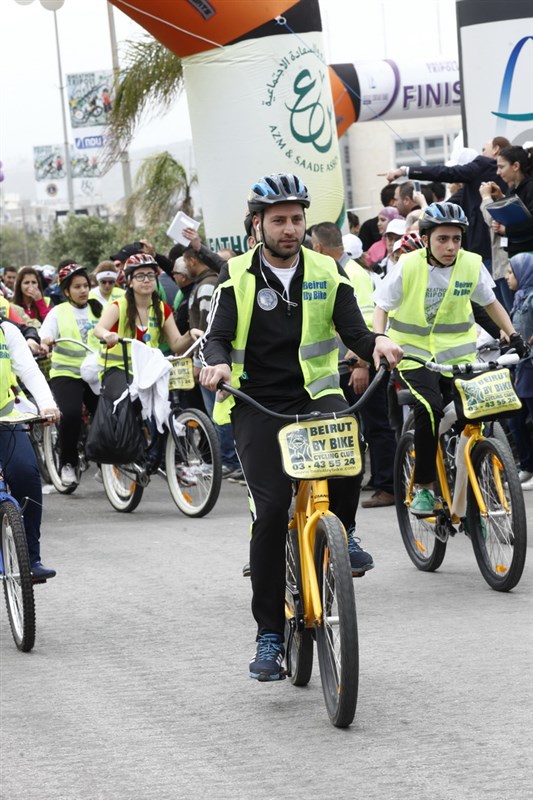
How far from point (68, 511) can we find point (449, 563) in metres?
4.42

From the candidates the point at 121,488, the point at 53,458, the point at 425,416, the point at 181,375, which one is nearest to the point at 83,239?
the point at 53,458

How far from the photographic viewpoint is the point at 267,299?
5.94m

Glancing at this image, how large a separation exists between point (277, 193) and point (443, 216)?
2358 mm

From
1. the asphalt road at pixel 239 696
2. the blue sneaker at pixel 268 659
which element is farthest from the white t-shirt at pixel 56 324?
the blue sneaker at pixel 268 659

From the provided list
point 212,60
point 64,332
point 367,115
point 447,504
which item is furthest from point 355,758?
point 367,115

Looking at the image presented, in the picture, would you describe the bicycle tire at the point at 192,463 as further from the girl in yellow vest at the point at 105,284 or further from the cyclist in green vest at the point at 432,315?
the cyclist in green vest at the point at 432,315

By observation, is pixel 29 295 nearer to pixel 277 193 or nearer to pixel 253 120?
pixel 253 120

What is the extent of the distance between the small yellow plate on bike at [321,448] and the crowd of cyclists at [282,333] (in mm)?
223

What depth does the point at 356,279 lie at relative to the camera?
1074cm

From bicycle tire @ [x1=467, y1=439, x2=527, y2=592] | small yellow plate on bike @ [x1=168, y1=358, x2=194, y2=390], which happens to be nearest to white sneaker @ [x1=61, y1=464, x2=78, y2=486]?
small yellow plate on bike @ [x1=168, y1=358, x2=194, y2=390]

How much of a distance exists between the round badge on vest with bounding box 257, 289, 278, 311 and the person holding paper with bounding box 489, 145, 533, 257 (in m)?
6.37

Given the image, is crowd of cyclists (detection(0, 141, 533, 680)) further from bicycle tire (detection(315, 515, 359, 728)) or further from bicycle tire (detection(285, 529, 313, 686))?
bicycle tire (detection(315, 515, 359, 728))

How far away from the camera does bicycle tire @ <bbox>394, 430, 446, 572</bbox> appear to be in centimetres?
853

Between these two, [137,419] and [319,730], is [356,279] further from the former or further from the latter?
[319,730]
